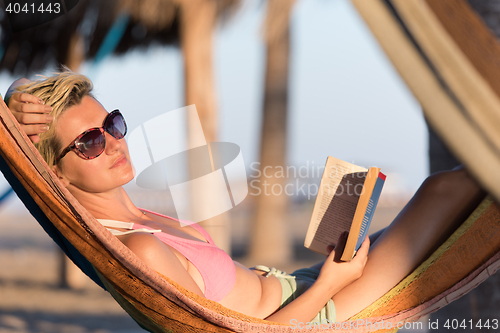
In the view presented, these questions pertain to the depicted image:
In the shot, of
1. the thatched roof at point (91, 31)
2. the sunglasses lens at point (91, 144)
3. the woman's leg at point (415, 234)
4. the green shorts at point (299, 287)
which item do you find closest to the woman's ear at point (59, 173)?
the sunglasses lens at point (91, 144)

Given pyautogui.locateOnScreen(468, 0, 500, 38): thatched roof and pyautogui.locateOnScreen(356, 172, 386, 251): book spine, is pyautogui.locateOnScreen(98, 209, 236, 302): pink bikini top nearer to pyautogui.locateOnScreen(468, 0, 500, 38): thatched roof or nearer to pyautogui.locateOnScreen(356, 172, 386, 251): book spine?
pyautogui.locateOnScreen(356, 172, 386, 251): book spine

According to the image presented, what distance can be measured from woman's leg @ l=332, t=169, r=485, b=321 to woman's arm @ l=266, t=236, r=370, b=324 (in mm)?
42

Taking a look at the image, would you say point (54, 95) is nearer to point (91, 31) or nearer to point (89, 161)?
point (89, 161)

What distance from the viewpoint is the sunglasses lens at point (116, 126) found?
4.44 ft

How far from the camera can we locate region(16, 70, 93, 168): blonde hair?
1244 millimetres

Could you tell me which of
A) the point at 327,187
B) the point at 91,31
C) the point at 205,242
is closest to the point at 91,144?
the point at 205,242

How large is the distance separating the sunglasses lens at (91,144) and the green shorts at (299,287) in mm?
664

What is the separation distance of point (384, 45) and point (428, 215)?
0.51 meters

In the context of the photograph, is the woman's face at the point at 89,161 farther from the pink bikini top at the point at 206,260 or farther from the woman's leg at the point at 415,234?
the woman's leg at the point at 415,234

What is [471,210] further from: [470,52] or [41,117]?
[41,117]

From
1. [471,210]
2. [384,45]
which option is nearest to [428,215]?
[471,210]

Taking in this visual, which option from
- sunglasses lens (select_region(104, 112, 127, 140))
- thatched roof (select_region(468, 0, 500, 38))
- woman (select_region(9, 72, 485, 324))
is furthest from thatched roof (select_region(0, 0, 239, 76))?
woman (select_region(9, 72, 485, 324))

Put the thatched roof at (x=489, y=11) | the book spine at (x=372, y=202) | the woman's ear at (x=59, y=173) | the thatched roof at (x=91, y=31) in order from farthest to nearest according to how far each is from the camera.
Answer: the thatched roof at (x=91, y=31) → the thatched roof at (x=489, y=11) → the woman's ear at (x=59, y=173) → the book spine at (x=372, y=202)

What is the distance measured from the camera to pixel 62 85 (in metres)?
1.26
